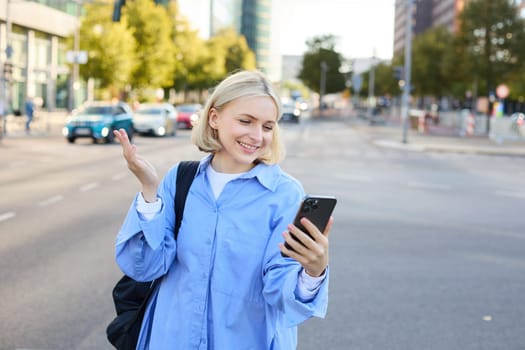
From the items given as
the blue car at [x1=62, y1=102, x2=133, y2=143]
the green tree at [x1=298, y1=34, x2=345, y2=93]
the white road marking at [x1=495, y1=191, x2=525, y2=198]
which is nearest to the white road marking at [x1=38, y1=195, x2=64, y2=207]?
the white road marking at [x1=495, y1=191, x2=525, y2=198]

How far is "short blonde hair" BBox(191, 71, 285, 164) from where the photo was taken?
279cm

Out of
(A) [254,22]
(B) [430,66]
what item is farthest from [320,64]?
(A) [254,22]

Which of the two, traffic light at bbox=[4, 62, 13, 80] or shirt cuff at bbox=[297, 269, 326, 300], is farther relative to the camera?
traffic light at bbox=[4, 62, 13, 80]

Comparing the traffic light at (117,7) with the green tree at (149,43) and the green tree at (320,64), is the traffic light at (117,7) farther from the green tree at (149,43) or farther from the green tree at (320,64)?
the green tree at (320,64)

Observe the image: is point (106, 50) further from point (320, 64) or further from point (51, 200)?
point (320, 64)

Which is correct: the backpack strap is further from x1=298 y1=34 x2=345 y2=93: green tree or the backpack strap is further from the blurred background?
x1=298 y1=34 x2=345 y2=93: green tree

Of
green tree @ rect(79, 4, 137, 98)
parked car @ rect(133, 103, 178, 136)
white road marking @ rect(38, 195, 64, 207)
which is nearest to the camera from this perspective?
white road marking @ rect(38, 195, 64, 207)

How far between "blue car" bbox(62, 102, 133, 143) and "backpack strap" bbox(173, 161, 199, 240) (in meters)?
26.5

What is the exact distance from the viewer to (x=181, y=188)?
9.36 feet

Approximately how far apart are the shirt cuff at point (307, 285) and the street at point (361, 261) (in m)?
2.84

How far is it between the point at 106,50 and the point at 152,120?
47.7 feet

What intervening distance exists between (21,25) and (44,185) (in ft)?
131

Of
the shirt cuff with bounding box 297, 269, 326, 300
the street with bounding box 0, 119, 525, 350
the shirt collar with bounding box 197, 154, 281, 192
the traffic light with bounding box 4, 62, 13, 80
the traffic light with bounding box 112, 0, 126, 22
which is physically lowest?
the street with bounding box 0, 119, 525, 350

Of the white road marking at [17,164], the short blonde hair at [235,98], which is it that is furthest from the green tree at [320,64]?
the short blonde hair at [235,98]
